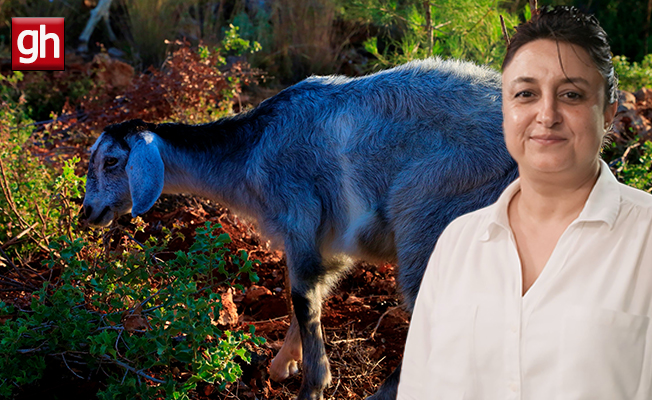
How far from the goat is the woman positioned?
1.36m

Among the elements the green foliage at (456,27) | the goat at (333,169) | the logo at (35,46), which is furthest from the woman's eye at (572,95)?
the logo at (35,46)

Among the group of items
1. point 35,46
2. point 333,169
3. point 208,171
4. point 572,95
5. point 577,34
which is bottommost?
point 35,46

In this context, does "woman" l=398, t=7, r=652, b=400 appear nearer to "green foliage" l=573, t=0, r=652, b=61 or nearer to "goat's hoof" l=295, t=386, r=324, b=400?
"goat's hoof" l=295, t=386, r=324, b=400

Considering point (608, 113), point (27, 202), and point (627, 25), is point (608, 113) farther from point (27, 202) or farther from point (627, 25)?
point (627, 25)

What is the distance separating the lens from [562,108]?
145 centimetres

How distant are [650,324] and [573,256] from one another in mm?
213

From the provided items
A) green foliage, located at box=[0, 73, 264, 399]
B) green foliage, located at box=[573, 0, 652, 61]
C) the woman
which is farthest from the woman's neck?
green foliage, located at box=[573, 0, 652, 61]

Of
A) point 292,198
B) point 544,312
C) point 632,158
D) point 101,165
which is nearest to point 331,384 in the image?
point 292,198

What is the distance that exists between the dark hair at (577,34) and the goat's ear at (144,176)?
2.55 meters

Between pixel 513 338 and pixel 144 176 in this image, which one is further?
pixel 144 176

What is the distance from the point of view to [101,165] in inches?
150

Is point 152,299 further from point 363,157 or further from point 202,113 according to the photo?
point 202,113

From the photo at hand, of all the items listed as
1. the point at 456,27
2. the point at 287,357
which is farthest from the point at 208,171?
the point at 456,27

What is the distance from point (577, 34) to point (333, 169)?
199 cm
